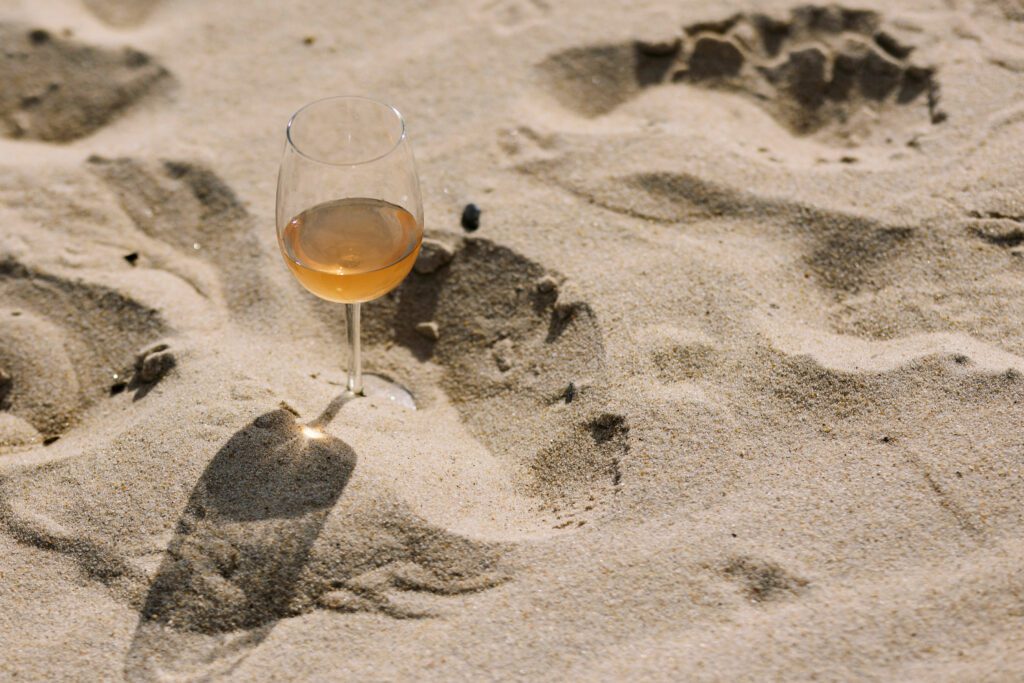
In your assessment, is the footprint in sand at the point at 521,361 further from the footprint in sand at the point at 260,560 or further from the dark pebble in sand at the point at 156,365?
the dark pebble in sand at the point at 156,365

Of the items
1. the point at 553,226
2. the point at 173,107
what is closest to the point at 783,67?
the point at 553,226

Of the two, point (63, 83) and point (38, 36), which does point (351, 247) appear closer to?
point (63, 83)

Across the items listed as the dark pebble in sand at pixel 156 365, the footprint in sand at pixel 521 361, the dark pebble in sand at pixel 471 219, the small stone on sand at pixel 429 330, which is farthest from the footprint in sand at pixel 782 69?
the dark pebble in sand at pixel 156 365

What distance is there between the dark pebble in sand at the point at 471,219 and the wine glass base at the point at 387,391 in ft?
1.74

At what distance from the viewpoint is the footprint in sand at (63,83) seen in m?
3.49

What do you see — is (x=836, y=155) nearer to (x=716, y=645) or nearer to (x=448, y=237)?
(x=448, y=237)

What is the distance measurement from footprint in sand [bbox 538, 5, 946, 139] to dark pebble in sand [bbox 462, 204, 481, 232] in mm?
685

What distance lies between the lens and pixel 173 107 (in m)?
3.48

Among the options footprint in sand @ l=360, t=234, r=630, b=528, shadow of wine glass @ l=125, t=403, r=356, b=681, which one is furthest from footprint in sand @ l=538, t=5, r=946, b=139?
shadow of wine glass @ l=125, t=403, r=356, b=681

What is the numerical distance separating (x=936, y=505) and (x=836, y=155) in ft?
4.62

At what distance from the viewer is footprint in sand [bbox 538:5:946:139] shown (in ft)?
10.9

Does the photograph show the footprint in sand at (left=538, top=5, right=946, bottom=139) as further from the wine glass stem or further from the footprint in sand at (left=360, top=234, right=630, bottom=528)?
the wine glass stem

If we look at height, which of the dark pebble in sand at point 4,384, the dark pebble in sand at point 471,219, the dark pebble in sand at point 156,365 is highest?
the dark pebble in sand at point 471,219

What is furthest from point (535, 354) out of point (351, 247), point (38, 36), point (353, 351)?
point (38, 36)
